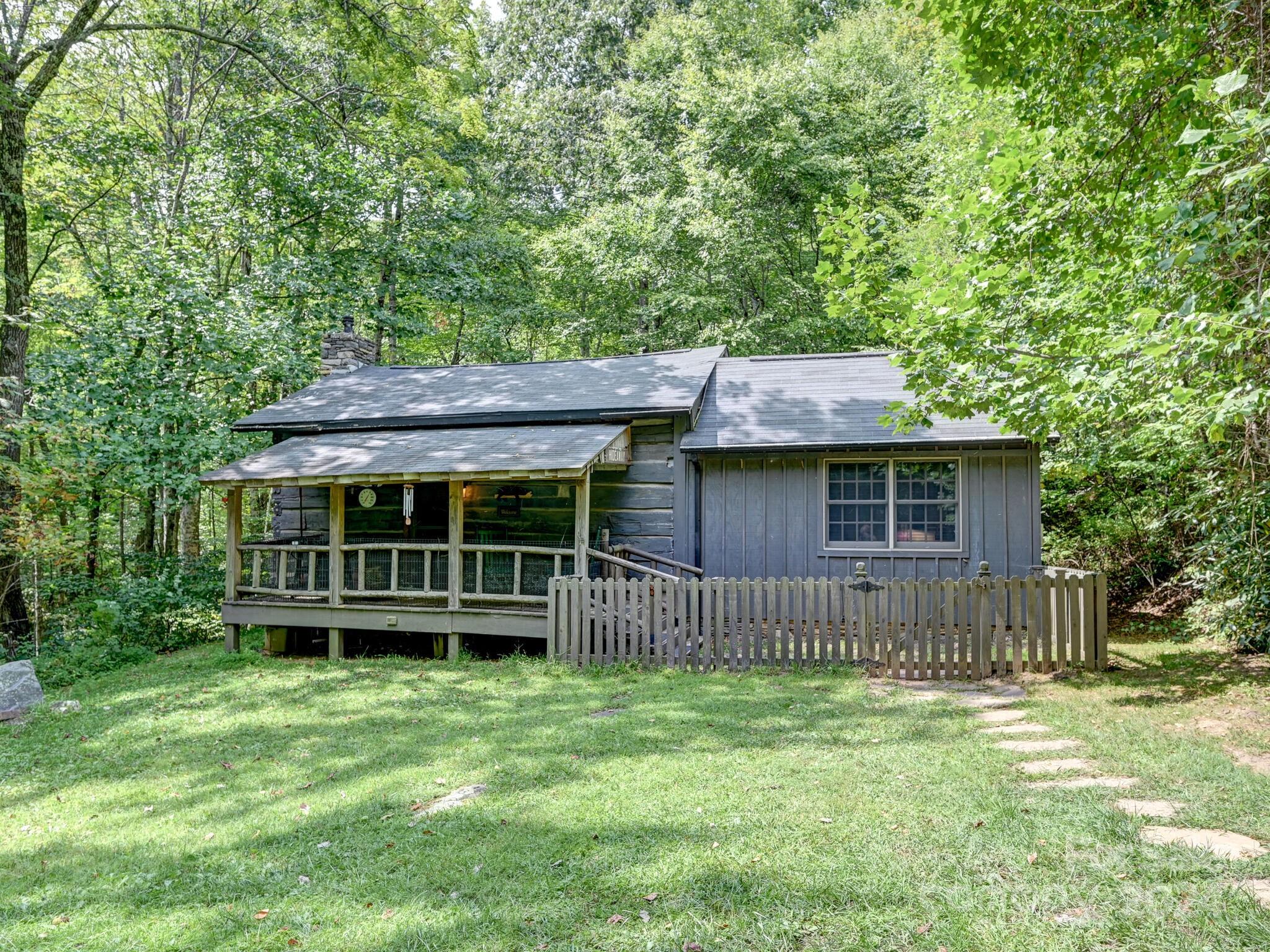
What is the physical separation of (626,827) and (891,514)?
8018mm

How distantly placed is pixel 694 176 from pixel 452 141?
8129 millimetres

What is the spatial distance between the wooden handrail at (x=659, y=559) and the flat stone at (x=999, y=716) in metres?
4.50

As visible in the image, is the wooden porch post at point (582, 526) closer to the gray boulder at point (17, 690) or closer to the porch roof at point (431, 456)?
the porch roof at point (431, 456)

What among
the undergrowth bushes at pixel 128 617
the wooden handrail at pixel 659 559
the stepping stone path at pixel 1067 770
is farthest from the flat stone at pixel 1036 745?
the undergrowth bushes at pixel 128 617

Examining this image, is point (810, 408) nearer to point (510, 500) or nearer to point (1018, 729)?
point (510, 500)

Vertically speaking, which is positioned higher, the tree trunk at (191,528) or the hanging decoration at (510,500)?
the hanging decoration at (510,500)

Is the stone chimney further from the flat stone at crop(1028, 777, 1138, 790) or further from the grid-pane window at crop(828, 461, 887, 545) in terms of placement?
the flat stone at crop(1028, 777, 1138, 790)

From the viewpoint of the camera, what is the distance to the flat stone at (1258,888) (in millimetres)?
3270

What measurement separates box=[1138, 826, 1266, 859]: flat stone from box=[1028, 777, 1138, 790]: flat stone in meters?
0.68

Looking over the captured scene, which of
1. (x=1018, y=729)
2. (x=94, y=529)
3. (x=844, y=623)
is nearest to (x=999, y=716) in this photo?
(x=1018, y=729)

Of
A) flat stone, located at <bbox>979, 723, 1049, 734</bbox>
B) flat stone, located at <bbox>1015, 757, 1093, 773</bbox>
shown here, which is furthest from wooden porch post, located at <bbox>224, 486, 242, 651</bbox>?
flat stone, located at <bbox>1015, 757, 1093, 773</bbox>

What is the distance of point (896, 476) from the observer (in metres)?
11.3

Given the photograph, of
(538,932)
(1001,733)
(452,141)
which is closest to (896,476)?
(1001,733)

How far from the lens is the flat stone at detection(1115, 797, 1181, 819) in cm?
430
